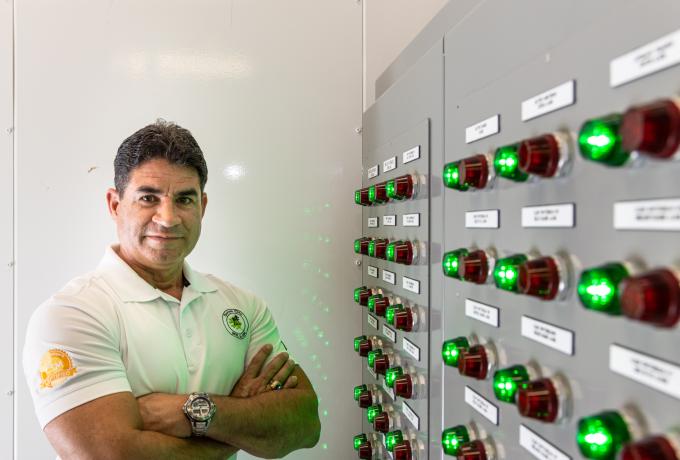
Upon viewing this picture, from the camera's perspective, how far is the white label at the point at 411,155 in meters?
1.16

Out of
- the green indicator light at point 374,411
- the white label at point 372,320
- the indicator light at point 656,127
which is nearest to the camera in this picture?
the indicator light at point 656,127

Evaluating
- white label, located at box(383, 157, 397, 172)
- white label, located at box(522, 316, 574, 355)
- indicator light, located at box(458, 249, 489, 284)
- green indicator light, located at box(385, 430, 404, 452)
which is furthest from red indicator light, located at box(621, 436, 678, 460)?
white label, located at box(383, 157, 397, 172)

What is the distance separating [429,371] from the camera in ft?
3.63

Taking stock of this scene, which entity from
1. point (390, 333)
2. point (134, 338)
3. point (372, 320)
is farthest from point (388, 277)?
point (134, 338)

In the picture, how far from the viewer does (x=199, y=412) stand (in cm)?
120

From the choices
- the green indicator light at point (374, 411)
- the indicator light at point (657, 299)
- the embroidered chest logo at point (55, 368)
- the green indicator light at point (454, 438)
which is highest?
the indicator light at point (657, 299)

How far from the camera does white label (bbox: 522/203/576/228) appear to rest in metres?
0.61

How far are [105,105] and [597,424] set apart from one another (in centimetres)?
177

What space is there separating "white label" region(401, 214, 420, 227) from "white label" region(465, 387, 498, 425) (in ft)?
1.30

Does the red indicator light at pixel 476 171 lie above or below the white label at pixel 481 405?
above

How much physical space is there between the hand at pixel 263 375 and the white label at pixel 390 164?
0.60 m

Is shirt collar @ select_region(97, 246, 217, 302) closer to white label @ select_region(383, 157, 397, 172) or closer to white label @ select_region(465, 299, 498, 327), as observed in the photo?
white label @ select_region(383, 157, 397, 172)

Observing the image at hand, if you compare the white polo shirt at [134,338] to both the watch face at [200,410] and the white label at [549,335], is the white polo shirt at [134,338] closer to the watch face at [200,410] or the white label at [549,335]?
the watch face at [200,410]

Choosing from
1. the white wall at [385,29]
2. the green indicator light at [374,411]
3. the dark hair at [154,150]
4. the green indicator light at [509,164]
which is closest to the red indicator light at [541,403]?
the green indicator light at [509,164]
